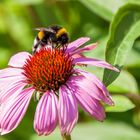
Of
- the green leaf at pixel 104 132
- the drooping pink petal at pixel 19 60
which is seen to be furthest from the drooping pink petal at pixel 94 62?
the green leaf at pixel 104 132

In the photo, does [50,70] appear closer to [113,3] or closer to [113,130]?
[113,3]

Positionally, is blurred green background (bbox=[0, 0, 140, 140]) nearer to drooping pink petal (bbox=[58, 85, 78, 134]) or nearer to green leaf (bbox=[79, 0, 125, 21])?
green leaf (bbox=[79, 0, 125, 21])

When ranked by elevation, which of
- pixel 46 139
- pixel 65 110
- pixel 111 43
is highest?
pixel 111 43

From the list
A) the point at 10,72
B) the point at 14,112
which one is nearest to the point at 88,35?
the point at 10,72

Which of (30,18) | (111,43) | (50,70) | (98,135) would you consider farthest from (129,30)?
(30,18)

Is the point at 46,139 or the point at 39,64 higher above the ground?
the point at 39,64

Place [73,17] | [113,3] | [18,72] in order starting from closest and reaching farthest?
[18,72] → [113,3] → [73,17]
